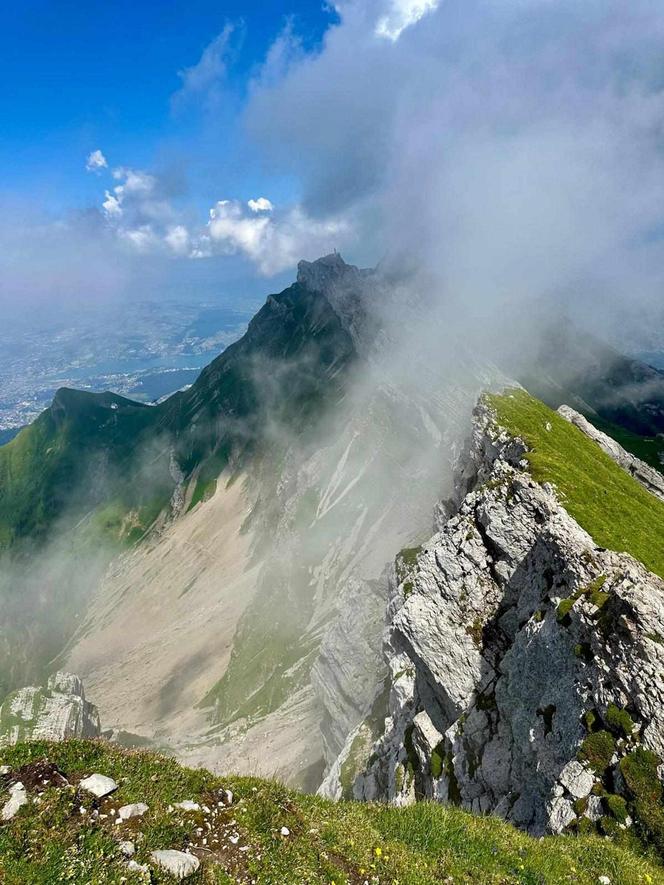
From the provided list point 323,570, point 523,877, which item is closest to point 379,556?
point 323,570

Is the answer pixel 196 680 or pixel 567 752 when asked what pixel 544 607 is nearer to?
pixel 567 752

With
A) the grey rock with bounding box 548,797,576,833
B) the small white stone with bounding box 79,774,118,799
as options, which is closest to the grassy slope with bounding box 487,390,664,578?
the grey rock with bounding box 548,797,576,833

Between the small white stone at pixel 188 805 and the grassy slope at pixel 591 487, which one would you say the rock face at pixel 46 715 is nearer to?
the grassy slope at pixel 591 487

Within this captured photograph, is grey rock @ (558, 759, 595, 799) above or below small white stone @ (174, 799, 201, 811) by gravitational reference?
below

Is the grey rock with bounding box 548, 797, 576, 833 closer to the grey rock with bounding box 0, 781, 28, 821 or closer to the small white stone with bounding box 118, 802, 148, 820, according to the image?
the small white stone with bounding box 118, 802, 148, 820

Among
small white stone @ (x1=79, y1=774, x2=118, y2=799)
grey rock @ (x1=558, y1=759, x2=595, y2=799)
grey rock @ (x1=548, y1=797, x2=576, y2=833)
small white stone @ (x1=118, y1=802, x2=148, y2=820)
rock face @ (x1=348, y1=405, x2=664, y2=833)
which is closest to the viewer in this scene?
small white stone @ (x1=118, y1=802, x2=148, y2=820)

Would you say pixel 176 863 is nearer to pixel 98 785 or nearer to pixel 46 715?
pixel 98 785

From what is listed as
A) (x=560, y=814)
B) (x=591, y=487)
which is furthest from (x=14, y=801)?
(x=591, y=487)
